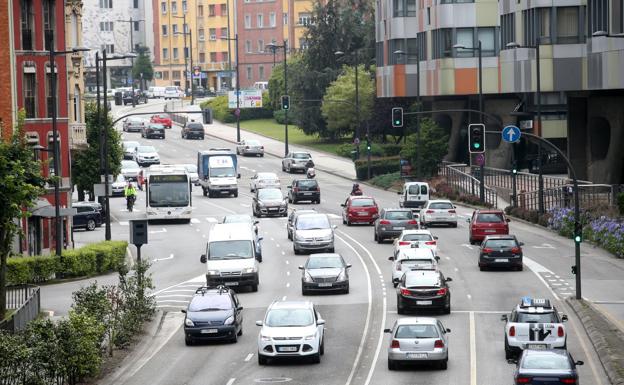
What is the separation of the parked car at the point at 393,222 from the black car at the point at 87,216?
19.2 m

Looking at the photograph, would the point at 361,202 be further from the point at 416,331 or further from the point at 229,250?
the point at 416,331

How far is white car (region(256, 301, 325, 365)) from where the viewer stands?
111 ft

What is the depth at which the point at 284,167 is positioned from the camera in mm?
104812

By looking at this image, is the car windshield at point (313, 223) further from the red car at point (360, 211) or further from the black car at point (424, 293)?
the black car at point (424, 293)

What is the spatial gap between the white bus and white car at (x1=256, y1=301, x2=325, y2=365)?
38.6 meters

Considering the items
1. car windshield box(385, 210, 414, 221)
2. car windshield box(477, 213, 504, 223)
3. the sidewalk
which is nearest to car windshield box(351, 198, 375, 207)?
car windshield box(385, 210, 414, 221)

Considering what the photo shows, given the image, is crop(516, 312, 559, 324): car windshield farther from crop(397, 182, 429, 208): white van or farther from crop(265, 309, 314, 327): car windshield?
crop(397, 182, 429, 208): white van

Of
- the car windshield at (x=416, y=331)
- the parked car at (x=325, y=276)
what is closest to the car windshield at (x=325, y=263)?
the parked car at (x=325, y=276)

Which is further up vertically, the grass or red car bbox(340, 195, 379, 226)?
the grass

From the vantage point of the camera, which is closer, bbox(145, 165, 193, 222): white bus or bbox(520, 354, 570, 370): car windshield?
bbox(520, 354, 570, 370): car windshield

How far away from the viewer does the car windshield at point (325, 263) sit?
46312mm

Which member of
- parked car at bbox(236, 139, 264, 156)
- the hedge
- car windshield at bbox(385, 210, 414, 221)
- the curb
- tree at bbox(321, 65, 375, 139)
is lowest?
the curb

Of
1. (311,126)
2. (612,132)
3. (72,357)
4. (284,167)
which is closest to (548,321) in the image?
(72,357)

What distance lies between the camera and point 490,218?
60.2m
